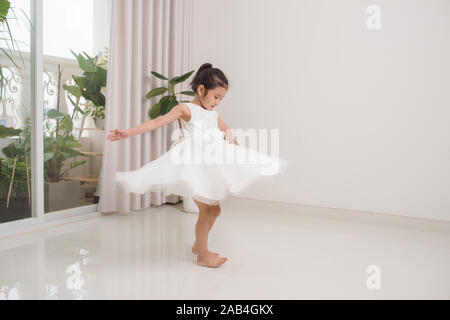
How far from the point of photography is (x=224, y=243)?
7.63ft

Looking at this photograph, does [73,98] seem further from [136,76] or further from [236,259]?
[236,259]

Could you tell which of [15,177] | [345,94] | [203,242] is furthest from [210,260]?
[345,94]

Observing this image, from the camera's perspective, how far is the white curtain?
2877 millimetres

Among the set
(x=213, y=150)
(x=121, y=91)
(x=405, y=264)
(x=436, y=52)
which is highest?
(x=436, y=52)

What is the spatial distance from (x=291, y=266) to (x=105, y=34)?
2.36 meters

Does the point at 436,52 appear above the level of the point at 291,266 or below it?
above

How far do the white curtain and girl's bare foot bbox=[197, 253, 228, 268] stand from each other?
50.5 inches

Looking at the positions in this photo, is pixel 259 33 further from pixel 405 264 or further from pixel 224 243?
pixel 405 264

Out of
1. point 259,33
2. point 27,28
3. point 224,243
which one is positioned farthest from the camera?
point 259,33

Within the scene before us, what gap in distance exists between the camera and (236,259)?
79.5 inches

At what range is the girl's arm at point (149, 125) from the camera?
169 cm

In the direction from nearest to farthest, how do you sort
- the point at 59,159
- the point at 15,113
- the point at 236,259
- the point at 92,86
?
the point at 236,259
the point at 15,113
the point at 59,159
the point at 92,86

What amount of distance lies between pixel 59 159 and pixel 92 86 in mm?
651
